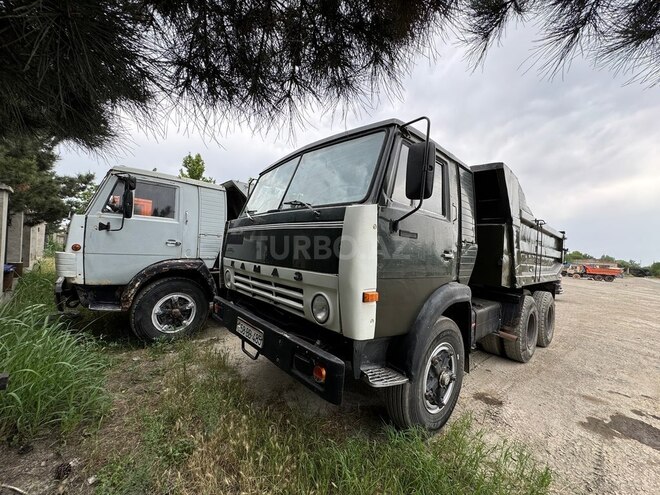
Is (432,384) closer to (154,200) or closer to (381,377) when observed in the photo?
(381,377)

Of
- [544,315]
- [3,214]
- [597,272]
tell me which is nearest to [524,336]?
[544,315]

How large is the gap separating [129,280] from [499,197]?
471 cm

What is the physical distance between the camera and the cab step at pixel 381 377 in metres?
1.66

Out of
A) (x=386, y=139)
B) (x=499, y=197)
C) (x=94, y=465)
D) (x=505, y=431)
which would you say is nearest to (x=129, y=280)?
(x=94, y=465)

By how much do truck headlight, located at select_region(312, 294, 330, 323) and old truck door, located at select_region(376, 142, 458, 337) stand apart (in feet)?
1.03

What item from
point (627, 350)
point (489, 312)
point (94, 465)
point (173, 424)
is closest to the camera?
point (94, 465)

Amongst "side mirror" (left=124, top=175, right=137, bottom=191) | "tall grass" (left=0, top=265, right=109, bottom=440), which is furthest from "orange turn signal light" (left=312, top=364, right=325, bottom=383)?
"side mirror" (left=124, top=175, right=137, bottom=191)

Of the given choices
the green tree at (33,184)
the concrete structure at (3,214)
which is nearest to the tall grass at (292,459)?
the concrete structure at (3,214)

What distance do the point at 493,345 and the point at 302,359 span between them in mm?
3284

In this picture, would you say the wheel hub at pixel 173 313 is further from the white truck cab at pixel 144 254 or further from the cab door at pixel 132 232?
the cab door at pixel 132 232

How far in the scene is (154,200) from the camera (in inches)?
157

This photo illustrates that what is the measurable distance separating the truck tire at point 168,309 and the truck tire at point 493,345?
3.98 metres

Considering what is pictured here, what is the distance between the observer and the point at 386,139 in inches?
78.4

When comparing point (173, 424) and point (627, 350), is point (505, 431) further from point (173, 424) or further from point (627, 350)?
point (627, 350)
